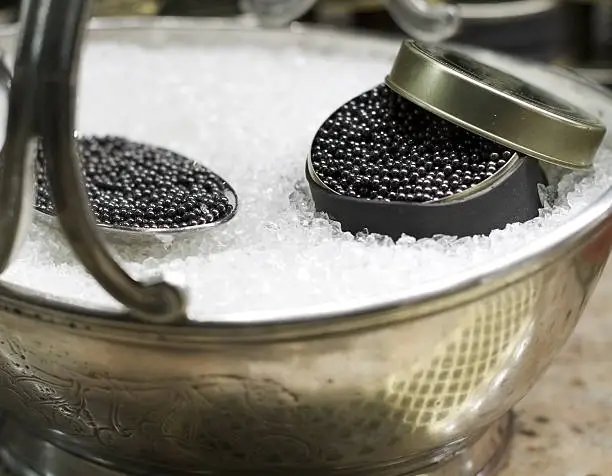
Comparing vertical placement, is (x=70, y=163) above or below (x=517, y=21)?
above

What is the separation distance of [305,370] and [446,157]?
0.12 meters

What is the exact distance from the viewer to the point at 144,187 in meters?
0.43

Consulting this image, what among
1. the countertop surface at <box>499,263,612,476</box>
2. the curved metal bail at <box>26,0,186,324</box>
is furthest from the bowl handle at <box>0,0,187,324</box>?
the countertop surface at <box>499,263,612,476</box>

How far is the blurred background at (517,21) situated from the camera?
34.9 inches

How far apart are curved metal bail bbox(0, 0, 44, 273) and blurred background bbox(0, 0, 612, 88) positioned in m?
0.58

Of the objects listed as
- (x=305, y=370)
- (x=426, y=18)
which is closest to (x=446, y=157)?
(x=305, y=370)

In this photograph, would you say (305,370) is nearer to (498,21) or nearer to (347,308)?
(347,308)

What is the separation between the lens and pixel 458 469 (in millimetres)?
405

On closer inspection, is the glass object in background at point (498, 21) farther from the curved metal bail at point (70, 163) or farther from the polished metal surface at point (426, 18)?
the curved metal bail at point (70, 163)

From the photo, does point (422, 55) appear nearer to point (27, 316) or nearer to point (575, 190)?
point (575, 190)

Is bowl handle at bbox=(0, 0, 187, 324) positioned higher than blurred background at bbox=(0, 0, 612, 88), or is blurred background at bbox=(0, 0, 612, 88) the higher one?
bowl handle at bbox=(0, 0, 187, 324)

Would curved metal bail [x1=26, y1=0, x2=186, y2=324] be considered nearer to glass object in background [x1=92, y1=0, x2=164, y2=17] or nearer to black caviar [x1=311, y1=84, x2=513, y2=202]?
black caviar [x1=311, y1=84, x2=513, y2=202]

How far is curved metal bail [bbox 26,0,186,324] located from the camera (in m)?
0.26

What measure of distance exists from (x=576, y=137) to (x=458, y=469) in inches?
A: 6.2
